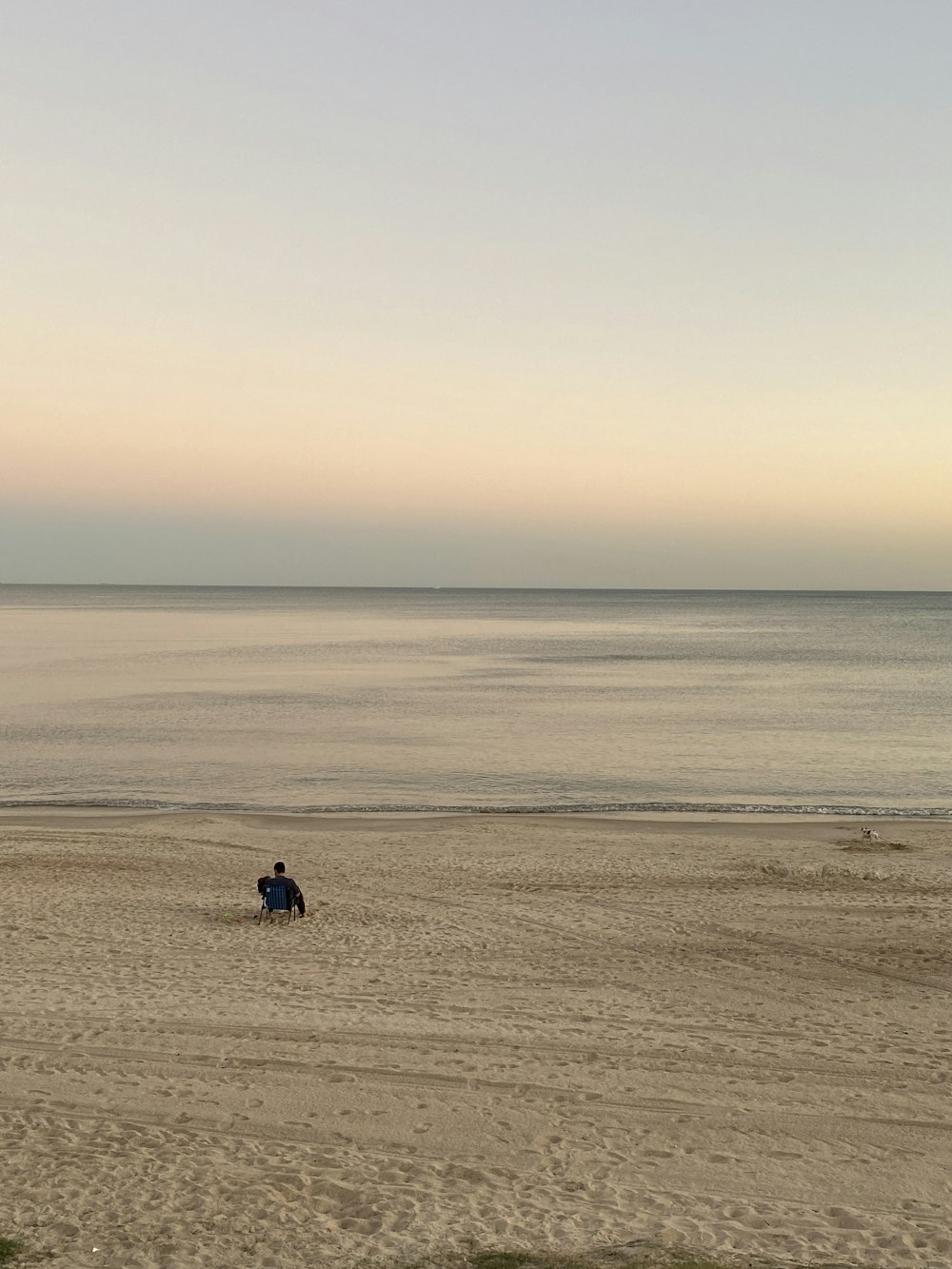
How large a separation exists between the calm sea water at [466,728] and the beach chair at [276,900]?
14180 millimetres

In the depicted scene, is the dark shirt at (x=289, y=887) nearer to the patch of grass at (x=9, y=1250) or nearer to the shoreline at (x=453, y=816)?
the patch of grass at (x=9, y=1250)

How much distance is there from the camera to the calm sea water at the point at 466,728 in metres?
35.1

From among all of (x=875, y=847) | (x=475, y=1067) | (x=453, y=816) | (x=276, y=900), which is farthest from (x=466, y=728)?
(x=475, y=1067)

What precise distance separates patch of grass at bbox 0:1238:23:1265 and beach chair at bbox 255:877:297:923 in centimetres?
1045

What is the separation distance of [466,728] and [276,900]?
3240 cm

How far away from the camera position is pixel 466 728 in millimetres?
50531

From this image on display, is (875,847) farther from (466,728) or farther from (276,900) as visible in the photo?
(466,728)

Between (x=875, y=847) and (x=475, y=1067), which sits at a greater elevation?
(x=475, y=1067)

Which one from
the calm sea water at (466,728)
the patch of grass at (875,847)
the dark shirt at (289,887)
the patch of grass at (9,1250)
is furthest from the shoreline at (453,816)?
the patch of grass at (9,1250)

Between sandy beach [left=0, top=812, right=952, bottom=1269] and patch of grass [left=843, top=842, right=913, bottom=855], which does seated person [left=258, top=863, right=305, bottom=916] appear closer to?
sandy beach [left=0, top=812, right=952, bottom=1269]

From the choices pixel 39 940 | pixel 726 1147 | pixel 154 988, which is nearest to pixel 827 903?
pixel 726 1147

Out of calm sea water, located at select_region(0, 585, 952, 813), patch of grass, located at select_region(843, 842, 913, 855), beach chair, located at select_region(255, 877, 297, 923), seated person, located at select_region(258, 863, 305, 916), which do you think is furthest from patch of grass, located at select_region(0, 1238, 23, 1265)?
calm sea water, located at select_region(0, 585, 952, 813)

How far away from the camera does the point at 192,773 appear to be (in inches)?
1500

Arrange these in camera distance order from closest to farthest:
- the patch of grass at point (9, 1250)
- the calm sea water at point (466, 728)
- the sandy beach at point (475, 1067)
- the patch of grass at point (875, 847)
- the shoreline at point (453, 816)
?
the patch of grass at point (9, 1250) → the sandy beach at point (475, 1067) → the patch of grass at point (875, 847) → the shoreline at point (453, 816) → the calm sea water at point (466, 728)
